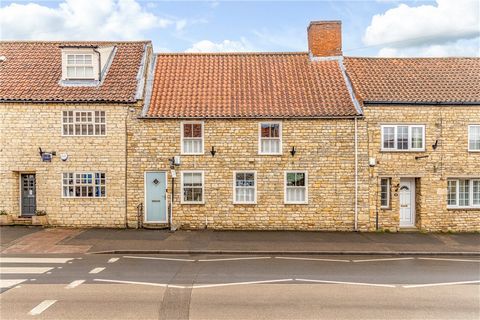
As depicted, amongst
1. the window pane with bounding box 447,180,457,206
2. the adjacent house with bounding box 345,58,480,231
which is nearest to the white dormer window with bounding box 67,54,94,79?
the adjacent house with bounding box 345,58,480,231

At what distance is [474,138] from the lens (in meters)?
20.0

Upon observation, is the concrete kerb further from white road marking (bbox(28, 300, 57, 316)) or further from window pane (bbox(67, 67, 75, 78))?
window pane (bbox(67, 67, 75, 78))

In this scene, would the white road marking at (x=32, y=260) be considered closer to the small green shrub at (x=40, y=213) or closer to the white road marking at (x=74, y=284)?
the white road marking at (x=74, y=284)

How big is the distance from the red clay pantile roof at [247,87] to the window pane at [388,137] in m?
1.63

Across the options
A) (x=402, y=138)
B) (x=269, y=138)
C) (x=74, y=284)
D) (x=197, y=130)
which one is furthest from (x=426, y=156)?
(x=74, y=284)

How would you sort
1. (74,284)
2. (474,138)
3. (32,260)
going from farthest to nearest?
(474,138) < (32,260) < (74,284)

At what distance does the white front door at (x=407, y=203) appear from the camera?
20234 millimetres

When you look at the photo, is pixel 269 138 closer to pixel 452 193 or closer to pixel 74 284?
pixel 452 193

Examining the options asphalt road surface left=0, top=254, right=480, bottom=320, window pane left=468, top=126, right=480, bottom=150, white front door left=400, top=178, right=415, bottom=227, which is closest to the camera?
asphalt road surface left=0, top=254, right=480, bottom=320

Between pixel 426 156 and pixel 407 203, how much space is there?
240 cm

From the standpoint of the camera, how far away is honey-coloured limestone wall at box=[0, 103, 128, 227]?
64.2 ft

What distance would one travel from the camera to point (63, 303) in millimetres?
8922

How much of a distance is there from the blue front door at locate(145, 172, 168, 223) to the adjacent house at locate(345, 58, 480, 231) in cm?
922

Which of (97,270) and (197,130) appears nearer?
(97,270)
